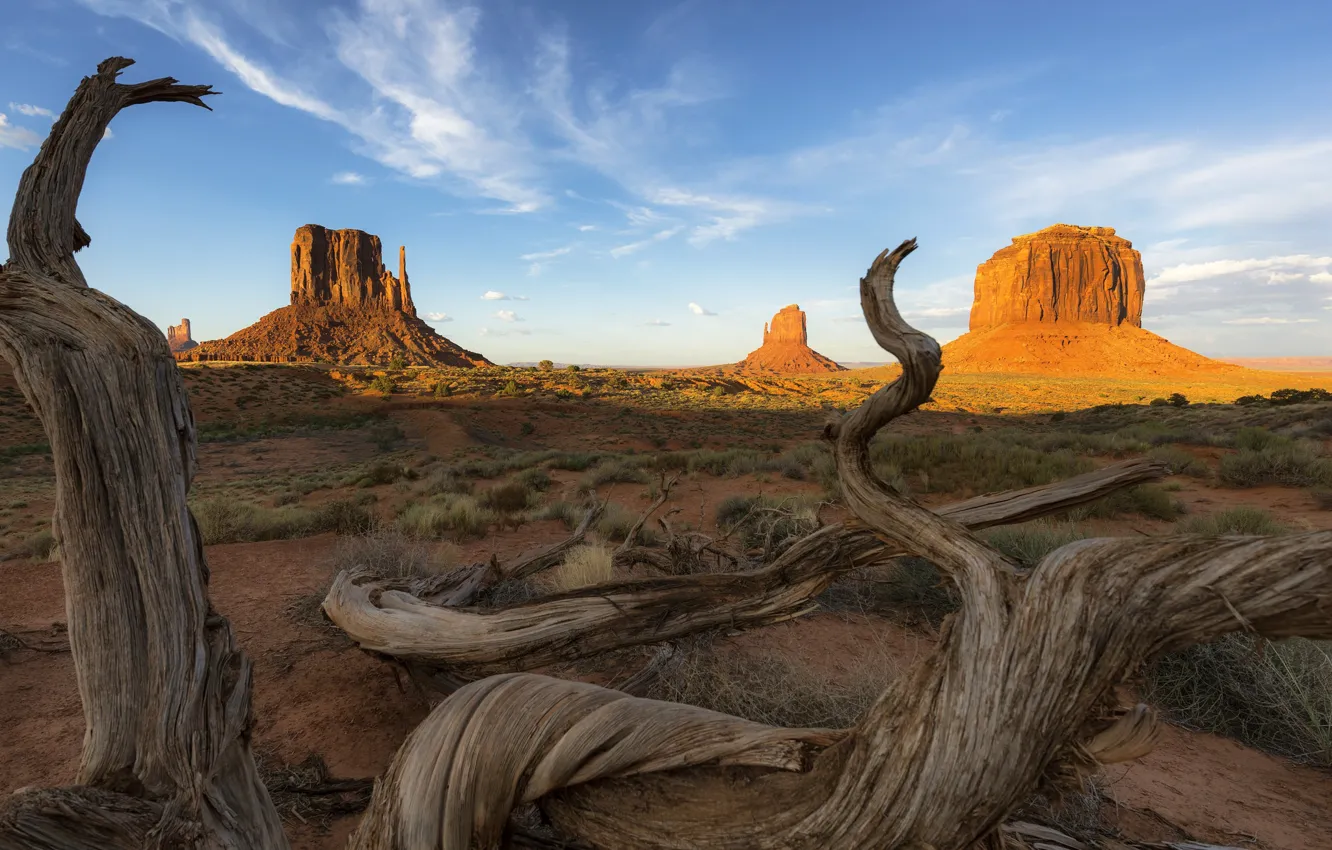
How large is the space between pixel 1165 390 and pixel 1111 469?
71.4 m

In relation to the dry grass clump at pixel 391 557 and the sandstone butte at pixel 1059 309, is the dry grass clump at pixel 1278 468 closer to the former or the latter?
the dry grass clump at pixel 391 557

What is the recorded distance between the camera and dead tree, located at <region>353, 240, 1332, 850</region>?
1.17m

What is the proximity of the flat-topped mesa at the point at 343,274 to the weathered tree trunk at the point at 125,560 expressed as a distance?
101418 mm

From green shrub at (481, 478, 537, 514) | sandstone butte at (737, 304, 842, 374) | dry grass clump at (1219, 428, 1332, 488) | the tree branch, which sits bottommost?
green shrub at (481, 478, 537, 514)

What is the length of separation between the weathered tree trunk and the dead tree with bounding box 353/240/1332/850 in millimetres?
554

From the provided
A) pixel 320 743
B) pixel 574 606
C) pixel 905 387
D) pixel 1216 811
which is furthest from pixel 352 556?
pixel 1216 811

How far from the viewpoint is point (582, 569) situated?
583cm

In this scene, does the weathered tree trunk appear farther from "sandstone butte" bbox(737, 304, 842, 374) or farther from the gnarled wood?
"sandstone butte" bbox(737, 304, 842, 374)

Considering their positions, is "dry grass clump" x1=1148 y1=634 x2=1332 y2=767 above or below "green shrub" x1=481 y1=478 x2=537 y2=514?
above

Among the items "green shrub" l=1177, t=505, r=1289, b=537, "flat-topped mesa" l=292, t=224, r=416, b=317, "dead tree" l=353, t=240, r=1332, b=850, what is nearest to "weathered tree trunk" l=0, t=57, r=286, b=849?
"dead tree" l=353, t=240, r=1332, b=850

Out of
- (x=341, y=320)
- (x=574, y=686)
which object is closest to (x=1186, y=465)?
(x=574, y=686)

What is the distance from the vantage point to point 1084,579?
4.13 ft

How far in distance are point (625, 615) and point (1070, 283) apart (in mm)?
123886

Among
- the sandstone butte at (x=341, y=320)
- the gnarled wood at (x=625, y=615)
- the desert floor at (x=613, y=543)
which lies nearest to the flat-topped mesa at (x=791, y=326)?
the sandstone butte at (x=341, y=320)
